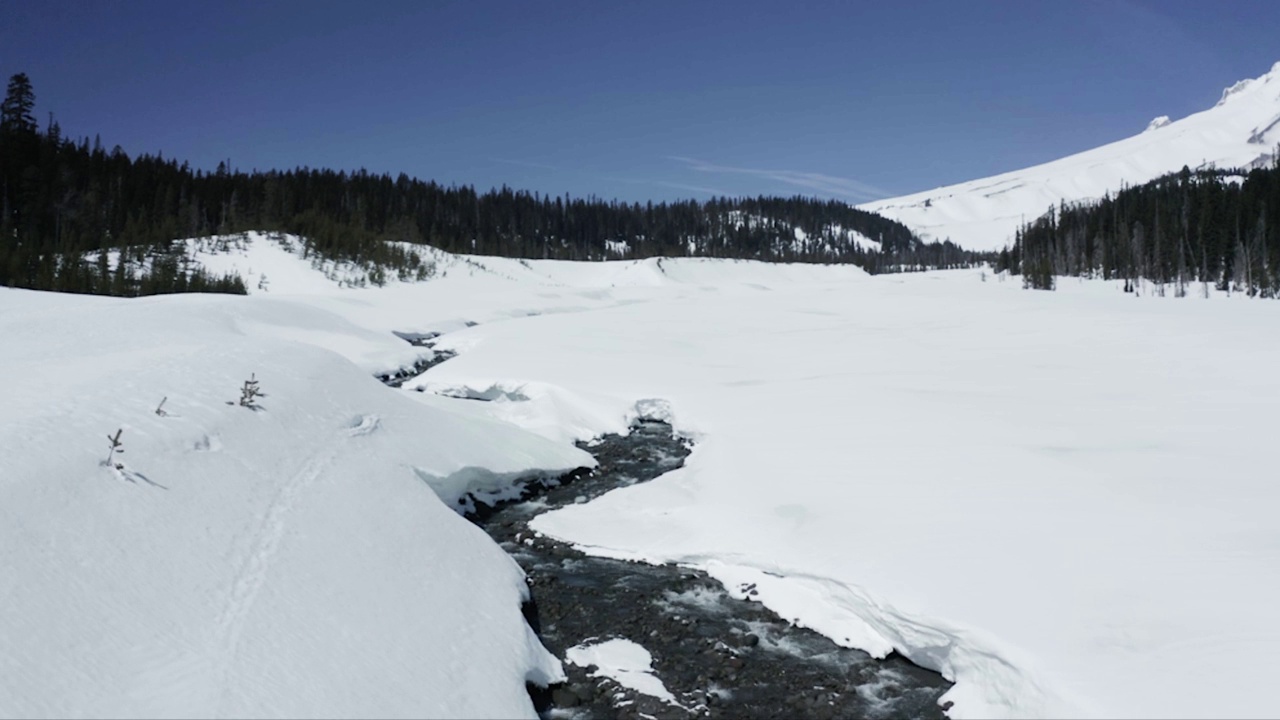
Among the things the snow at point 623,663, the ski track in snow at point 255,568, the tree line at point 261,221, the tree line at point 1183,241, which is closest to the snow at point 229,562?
the ski track in snow at point 255,568

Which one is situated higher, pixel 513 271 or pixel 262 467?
pixel 513 271

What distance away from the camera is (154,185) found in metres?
69.3

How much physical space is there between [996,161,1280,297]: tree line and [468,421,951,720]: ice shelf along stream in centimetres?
5523

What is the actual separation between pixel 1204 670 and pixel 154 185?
84.9m

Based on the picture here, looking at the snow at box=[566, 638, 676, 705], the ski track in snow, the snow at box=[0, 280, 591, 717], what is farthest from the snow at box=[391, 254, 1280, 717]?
the ski track in snow

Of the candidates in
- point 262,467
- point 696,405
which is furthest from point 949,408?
point 262,467

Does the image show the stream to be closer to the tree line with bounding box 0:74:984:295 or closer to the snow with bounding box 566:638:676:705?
the snow with bounding box 566:638:676:705

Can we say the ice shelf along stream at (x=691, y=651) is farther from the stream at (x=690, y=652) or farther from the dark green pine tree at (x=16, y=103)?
the dark green pine tree at (x=16, y=103)

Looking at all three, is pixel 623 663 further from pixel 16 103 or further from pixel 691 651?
pixel 16 103

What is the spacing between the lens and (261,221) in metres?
68.0

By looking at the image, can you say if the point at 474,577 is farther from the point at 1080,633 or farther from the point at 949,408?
the point at 949,408

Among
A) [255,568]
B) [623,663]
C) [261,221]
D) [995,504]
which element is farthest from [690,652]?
[261,221]

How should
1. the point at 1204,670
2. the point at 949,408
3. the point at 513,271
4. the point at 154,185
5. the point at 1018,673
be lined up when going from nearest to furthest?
1. the point at 1204,670
2. the point at 1018,673
3. the point at 949,408
4. the point at 154,185
5. the point at 513,271

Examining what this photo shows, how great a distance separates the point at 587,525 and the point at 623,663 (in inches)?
138
